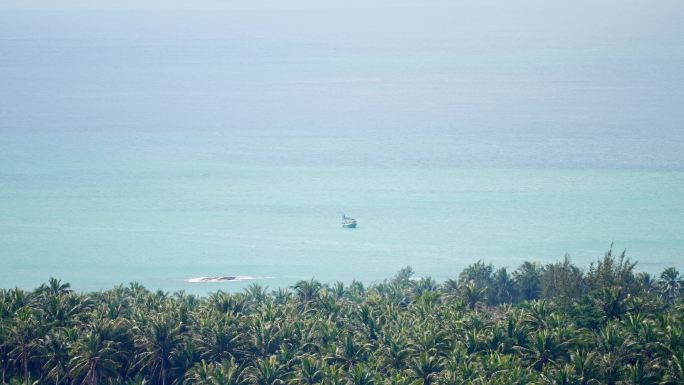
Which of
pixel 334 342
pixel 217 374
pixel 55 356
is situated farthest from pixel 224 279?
pixel 217 374

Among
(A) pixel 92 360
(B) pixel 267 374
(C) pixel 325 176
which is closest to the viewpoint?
(B) pixel 267 374

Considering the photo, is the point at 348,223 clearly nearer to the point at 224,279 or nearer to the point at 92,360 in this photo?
the point at 224,279

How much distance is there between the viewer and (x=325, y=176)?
91188 mm

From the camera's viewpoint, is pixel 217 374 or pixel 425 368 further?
pixel 425 368

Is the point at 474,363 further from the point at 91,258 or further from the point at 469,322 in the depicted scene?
the point at 91,258

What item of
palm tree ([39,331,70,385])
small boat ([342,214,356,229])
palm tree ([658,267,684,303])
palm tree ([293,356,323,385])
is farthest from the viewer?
small boat ([342,214,356,229])

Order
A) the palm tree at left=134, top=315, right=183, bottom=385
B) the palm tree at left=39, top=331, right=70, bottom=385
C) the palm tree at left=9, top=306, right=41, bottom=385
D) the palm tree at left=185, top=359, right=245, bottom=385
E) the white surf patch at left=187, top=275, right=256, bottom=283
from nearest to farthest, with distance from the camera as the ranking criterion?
the palm tree at left=185, top=359, right=245, bottom=385, the palm tree at left=39, top=331, right=70, bottom=385, the palm tree at left=9, top=306, right=41, bottom=385, the palm tree at left=134, top=315, right=183, bottom=385, the white surf patch at left=187, top=275, right=256, bottom=283

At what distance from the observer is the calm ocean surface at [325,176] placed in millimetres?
68250

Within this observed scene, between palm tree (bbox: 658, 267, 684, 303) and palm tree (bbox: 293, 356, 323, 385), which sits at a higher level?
palm tree (bbox: 658, 267, 684, 303)

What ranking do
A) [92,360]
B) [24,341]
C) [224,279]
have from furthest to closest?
1. [224,279]
2. [24,341]
3. [92,360]

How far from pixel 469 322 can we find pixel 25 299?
43.2ft

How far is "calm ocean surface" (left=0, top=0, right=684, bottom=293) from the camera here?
68.2 meters

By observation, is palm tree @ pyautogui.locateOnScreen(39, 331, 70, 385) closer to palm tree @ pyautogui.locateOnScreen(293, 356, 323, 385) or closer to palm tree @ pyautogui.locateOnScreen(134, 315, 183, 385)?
palm tree @ pyautogui.locateOnScreen(134, 315, 183, 385)

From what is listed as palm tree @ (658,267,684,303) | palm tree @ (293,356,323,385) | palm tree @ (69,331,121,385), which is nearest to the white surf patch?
palm tree @ (658,267,684,303)
